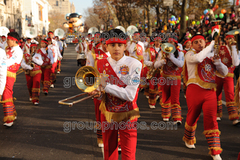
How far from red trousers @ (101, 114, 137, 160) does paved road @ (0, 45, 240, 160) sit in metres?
1.41

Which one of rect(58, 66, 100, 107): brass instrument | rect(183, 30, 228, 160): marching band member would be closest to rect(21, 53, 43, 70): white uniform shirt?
rect(183, 30, 228, 160): marching band member

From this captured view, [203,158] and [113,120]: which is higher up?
[113,120]

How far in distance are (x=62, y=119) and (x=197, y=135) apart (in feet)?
11.3

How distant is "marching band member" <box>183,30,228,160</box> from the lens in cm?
434

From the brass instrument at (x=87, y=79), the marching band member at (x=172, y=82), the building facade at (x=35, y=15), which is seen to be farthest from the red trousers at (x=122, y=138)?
the building facade at (x=35, y=15)

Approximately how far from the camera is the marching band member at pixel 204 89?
14.2 feet

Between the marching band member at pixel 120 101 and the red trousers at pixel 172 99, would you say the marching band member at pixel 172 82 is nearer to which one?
the red trousers at pixel 172 99

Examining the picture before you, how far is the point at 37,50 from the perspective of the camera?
8.51 m

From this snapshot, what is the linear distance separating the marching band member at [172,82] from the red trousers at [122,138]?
128 inches

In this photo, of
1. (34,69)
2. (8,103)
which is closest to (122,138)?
(8,103)

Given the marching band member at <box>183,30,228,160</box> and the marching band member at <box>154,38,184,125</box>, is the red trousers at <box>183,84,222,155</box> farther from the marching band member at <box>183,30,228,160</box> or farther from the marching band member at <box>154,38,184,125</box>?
the marching band member at <box>154,38,184,125</box>

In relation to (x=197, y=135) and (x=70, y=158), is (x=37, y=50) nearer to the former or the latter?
(x=70, y=158)

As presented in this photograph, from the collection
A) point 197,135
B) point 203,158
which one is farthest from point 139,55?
point 203,158

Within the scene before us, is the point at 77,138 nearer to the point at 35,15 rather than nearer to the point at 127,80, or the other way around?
the point at 127,80
